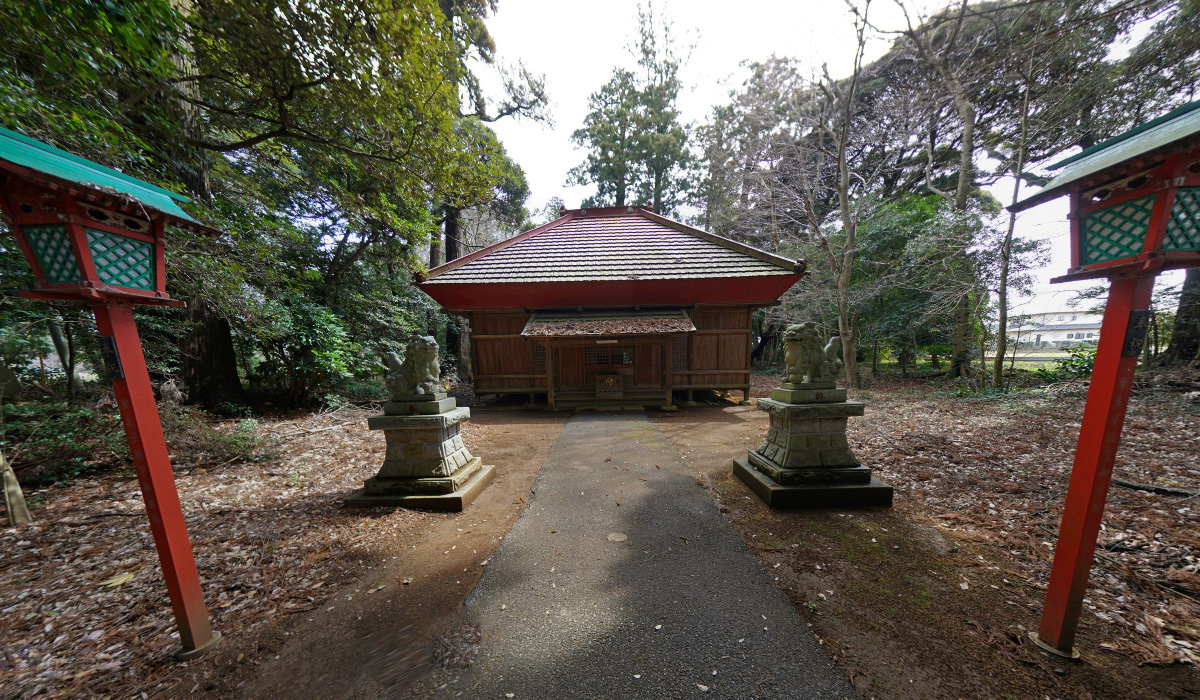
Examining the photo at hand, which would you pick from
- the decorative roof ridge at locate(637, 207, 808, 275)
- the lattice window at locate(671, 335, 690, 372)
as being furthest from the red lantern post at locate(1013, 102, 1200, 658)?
the lattice window at locate(671, 335, 690, 372)

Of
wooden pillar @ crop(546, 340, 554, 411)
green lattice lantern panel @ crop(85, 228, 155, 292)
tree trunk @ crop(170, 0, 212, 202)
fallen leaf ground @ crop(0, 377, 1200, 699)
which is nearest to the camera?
green lattice lantern panel @ crop(85, 228, 155, 292)

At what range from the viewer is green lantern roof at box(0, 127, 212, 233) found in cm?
136

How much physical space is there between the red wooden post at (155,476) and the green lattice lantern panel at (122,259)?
5.5 inches

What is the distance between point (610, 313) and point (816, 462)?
220 inches

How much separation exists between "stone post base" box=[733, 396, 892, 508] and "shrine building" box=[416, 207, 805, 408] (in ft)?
13.4

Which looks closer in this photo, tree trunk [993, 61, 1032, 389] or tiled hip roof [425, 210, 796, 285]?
tree trunk [993, 61, 1032, 389]

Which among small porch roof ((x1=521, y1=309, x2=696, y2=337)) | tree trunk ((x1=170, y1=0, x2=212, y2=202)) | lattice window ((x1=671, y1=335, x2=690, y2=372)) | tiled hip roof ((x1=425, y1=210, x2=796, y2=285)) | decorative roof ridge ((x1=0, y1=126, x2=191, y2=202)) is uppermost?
tree trunk ((x1=170, y1=0, x2=212, y2=202))

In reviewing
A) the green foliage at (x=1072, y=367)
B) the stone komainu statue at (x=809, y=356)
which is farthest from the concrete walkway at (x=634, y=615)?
the green foliage at (x=1072, y=367)

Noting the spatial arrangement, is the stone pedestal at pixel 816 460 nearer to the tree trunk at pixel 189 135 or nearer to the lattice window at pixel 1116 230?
the lattice window at pixel 1116 230

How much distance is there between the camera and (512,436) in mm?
6055

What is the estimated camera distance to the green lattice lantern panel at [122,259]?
1.61m

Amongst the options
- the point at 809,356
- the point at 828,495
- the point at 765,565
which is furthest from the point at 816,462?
the point at 765,565

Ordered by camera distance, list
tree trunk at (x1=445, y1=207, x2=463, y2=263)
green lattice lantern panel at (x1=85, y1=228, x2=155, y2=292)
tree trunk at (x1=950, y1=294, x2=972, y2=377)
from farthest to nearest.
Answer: tree trunk at (x1=445, y1=207, x2=463, y2=263) → tree trunk at (x1=950, y1=294, x2=972, y2=377) → green lattice lantern panel at (x1=85, y1=228, x2=155, y2=292)

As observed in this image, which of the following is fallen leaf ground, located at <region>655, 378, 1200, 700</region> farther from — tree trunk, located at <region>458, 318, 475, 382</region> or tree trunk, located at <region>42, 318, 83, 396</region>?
tree trunk, located at <region>458, 318, 475, 382</region>
